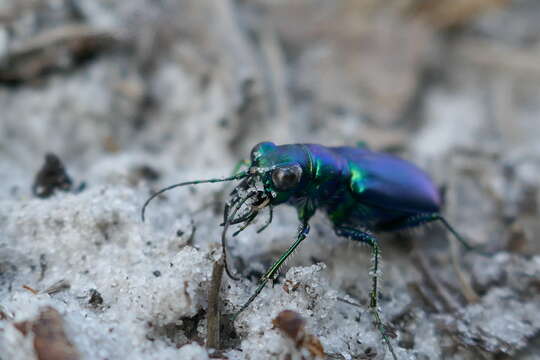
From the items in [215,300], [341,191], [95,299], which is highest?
[341,191]

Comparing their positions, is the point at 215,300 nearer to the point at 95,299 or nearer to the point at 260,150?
the point at 95,299

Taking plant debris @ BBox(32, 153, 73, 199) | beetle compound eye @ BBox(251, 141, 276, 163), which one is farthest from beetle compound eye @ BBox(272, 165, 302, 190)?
plant debris @ BBox(32, 153, 73, 199)

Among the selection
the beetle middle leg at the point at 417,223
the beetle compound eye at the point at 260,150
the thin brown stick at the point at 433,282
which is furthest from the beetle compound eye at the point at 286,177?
the thin brown stick at the point at 433,282

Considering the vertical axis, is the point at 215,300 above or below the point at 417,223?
below

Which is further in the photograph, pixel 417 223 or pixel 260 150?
pixel 417 223

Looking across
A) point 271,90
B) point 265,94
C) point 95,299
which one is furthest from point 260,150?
point 271,90

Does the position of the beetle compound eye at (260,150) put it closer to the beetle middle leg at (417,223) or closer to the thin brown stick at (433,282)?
the beetle middle leg at (417,223)

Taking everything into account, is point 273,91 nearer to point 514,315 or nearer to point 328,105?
point 328,105
